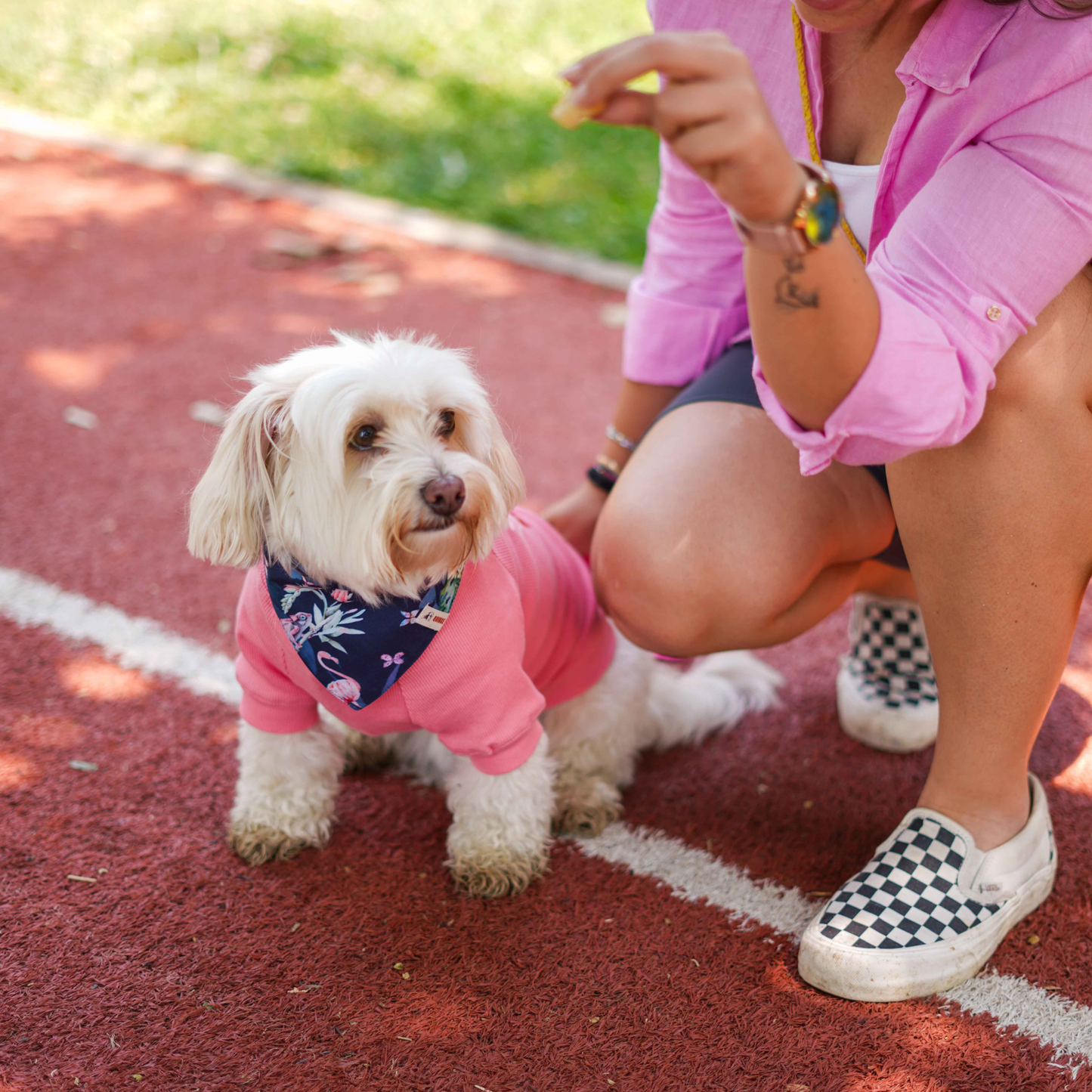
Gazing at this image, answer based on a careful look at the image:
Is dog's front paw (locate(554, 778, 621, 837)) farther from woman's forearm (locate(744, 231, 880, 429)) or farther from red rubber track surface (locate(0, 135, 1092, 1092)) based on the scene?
woman's forearm (locate(744, 231, 880, 429))

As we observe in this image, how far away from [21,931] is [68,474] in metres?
1.65

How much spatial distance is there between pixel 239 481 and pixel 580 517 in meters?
0.84

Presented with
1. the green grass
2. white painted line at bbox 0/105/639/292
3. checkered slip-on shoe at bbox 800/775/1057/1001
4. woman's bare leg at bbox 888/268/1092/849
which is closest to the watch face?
woman's bare leg at bbox 888/268/1092/849

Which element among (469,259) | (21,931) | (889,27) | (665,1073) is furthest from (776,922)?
(469,259)

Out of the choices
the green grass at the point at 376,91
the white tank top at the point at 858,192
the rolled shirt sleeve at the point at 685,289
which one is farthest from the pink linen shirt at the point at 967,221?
the green grass at the point at 376,91

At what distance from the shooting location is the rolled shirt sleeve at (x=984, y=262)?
138cm

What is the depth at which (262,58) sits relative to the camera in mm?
6500

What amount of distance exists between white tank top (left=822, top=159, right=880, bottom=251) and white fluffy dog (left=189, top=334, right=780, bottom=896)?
686 millimetres

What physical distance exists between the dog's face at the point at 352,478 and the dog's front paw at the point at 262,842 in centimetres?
49

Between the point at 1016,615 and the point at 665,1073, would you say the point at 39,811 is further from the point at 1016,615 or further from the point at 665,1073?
the point at 1016,615

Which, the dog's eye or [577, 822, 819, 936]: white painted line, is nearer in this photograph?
the dog's eye

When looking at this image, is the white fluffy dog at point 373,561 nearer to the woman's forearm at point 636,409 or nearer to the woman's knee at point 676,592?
the woman's knee at point 676,592

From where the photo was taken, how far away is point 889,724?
7.31 feet

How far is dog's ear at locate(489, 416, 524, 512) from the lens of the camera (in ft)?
6.02
